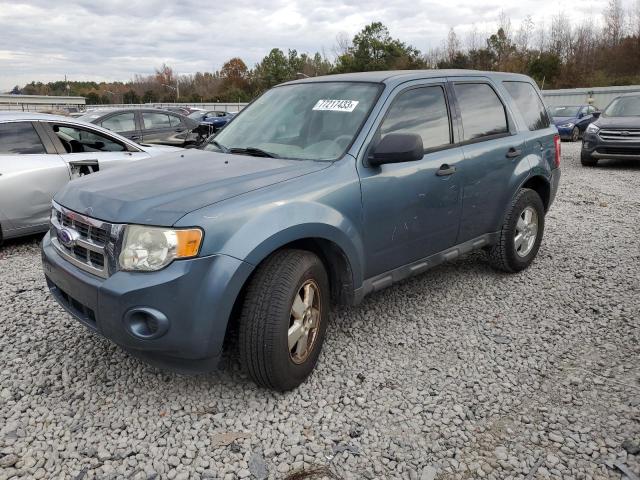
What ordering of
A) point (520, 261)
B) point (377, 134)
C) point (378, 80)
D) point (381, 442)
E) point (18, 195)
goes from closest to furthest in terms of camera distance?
1. point (381, 442)
2. point (377, 134)
3. point (378, 80)
4. point (520, 261)
5. point (18, 195)

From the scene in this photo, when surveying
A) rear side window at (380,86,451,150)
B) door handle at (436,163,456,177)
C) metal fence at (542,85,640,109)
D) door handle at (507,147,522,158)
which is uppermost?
metal fence at (542,85,640,109)

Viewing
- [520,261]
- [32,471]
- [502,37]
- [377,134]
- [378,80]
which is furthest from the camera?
[502,37]

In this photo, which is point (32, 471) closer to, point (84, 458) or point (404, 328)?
point (84, 458)

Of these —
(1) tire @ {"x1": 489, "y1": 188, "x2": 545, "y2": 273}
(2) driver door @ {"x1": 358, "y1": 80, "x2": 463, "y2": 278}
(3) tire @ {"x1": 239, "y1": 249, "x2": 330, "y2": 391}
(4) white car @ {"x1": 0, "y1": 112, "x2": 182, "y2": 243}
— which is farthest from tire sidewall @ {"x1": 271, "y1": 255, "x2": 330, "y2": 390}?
(4) white car @ {"x1": 0, "y1": 112, "x2": 182, "y2": 243}

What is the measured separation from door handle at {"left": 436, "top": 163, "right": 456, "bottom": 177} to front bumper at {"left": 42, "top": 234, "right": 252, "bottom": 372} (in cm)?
176

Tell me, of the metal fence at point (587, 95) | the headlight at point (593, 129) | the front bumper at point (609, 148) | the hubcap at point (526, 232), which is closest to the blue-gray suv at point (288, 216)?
the hubcap at point (526, 232)

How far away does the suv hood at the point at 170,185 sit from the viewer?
2.57 meters

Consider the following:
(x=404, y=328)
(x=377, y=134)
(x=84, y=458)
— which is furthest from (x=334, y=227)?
(x=84, y=458)

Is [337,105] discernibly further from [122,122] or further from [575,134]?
[575,134]

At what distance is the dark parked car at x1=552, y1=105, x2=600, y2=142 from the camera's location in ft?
62.5

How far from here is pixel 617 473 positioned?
2.38m

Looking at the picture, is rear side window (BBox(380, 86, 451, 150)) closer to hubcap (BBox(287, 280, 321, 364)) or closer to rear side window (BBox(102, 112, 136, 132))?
hubcap (BBox(287, 280, 321, 364))

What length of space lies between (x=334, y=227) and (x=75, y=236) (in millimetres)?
1433

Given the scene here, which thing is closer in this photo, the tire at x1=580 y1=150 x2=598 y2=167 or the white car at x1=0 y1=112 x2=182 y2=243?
the white car at x1=0 y1=112 x2=182 y2=243
